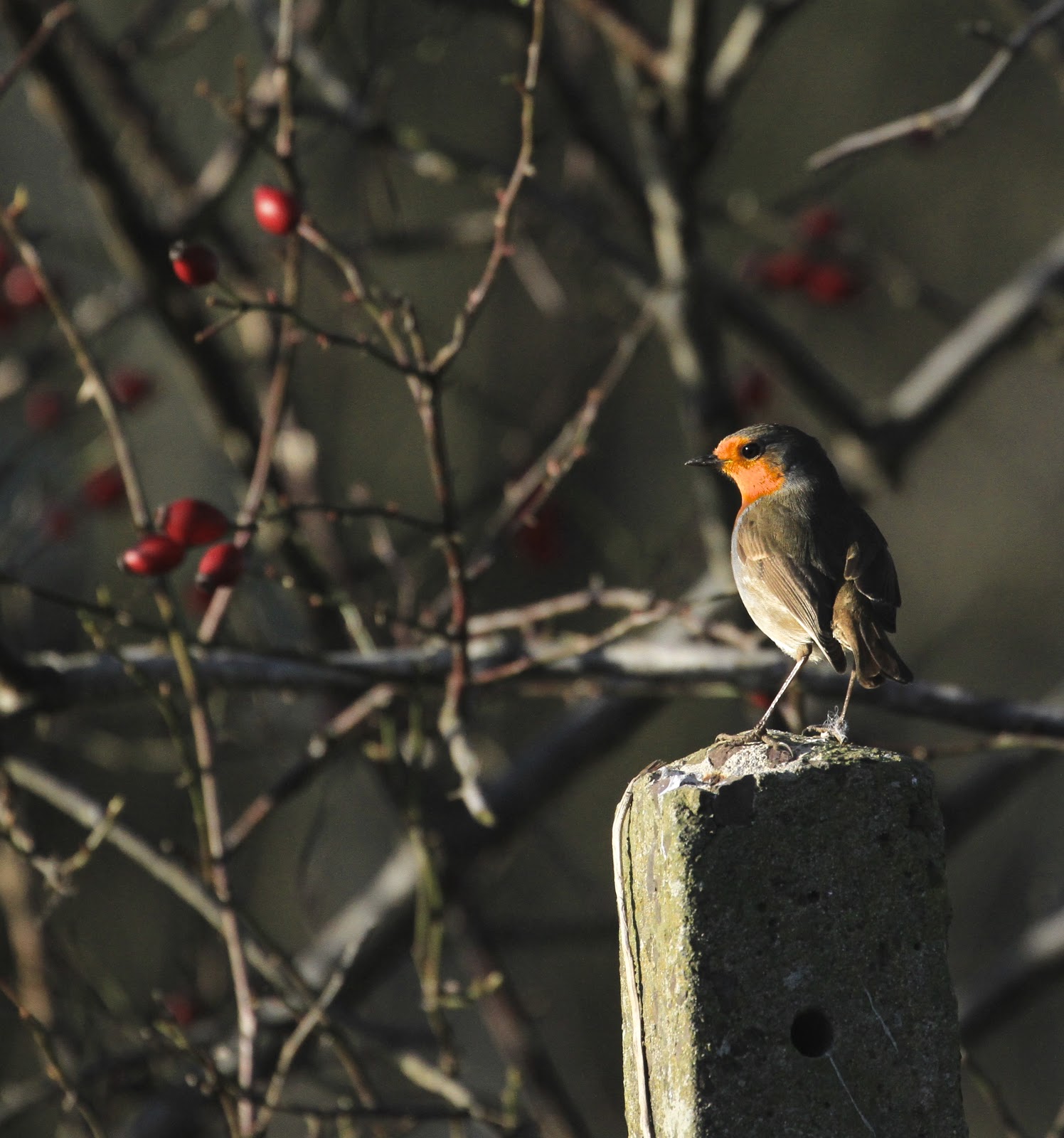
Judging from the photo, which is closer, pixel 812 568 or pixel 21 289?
pixel 812 568

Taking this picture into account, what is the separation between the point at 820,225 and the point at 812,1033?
3515mm

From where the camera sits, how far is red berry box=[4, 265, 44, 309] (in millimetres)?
4148

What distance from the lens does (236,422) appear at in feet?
12.9

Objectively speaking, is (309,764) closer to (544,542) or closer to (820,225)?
(544,542)

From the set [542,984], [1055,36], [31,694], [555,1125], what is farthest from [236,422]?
[542,984]

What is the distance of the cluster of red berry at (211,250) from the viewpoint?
2230 mm

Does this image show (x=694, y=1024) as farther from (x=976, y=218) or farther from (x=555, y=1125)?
(x=976, y=218)

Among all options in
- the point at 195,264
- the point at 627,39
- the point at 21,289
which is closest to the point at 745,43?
the point at 627,39

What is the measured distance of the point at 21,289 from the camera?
4.24 meters

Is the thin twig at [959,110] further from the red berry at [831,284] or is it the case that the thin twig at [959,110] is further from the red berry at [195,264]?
the red berry at [831,284]

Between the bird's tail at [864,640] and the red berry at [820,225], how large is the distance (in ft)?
A: 8.98

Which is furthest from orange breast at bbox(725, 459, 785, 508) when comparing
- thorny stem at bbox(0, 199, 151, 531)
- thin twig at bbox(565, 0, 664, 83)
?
thin twig at bbox(565, 0, 664, 83)

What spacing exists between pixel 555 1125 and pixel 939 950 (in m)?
2.75

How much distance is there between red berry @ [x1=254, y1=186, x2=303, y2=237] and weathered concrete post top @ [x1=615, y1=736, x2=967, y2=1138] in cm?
134
